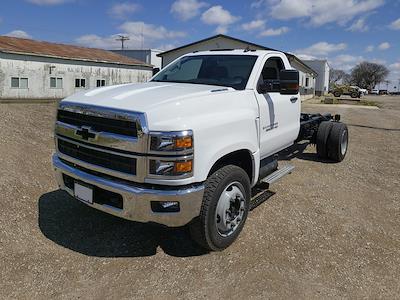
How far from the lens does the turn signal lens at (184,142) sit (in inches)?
125

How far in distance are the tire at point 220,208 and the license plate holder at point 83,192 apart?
996mm

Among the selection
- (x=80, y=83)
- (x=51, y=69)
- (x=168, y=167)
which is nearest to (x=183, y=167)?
(x=168, y=167)

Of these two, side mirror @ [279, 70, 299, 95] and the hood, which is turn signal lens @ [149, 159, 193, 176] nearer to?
the hood

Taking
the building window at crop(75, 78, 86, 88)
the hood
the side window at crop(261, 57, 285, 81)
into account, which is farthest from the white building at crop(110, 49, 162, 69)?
the hood

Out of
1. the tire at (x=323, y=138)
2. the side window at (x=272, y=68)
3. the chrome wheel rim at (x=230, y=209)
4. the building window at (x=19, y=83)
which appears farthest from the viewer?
the building window at (x=19, y=83)

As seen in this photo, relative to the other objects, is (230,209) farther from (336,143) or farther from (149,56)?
(149,56)

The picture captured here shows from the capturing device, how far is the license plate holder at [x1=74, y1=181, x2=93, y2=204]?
11.9 ft

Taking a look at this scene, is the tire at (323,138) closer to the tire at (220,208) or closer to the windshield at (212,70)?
the windshield at (212,70)

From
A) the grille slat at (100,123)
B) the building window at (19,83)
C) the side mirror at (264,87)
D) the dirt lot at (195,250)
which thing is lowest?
the dirt lot at (195,250)

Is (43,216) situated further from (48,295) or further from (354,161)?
(354,161)

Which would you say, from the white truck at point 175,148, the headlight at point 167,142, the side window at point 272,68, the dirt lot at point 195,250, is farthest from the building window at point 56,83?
the headlight at point 167,142

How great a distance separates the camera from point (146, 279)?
136 inches

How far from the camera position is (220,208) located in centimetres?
377

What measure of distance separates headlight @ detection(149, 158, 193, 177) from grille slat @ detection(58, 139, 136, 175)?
0.18 meters
